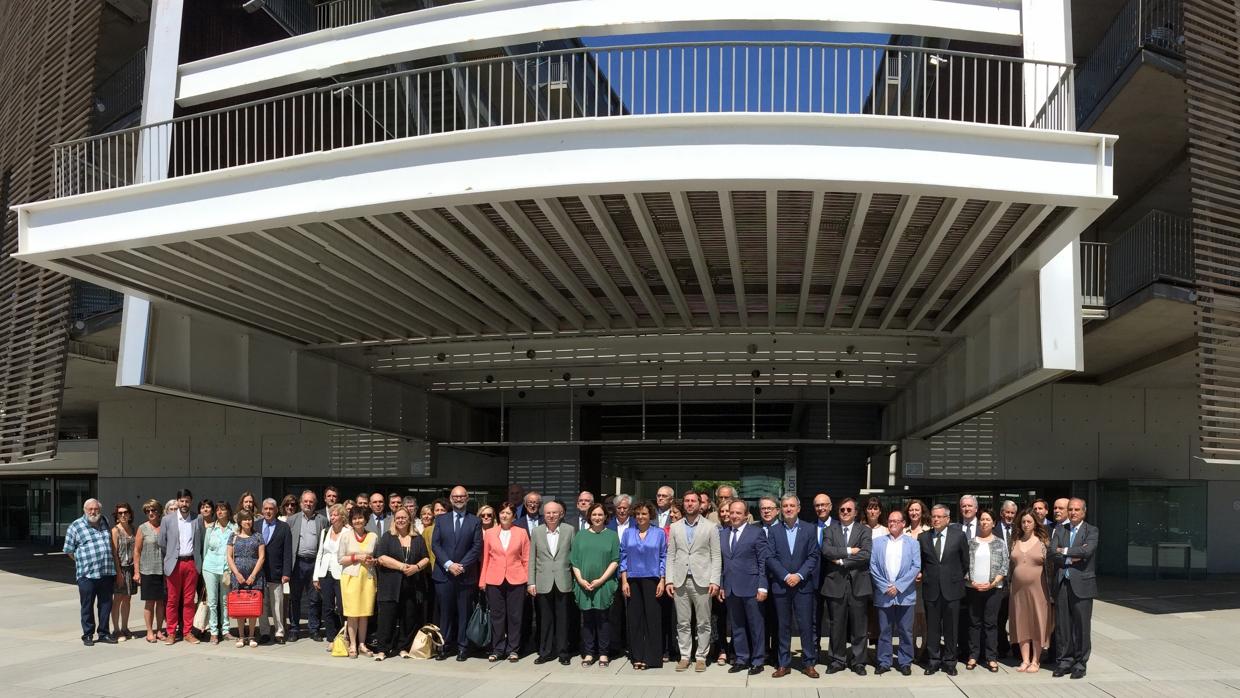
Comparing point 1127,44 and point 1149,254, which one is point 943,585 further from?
point 1127,44

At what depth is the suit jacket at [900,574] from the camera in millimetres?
8852

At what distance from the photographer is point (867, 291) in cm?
1227

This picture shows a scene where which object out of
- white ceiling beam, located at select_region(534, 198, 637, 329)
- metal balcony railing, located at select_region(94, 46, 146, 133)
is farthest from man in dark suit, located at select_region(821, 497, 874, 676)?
metal balcony railing, located at select_region(94, 46, 146, 133)

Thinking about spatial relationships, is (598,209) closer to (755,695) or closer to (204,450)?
(755,695)

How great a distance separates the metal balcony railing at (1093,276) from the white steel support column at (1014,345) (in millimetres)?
2029

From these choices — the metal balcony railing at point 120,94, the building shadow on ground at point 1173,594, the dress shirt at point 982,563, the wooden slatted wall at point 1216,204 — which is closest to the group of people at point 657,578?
the dress shirt at point 982,563

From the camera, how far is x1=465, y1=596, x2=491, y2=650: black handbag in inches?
378

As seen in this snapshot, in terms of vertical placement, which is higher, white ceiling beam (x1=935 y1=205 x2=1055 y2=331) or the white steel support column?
white ceiling beam (x1=935 y1=205 x2=1055 y2=331)

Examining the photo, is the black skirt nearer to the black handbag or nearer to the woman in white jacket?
the woman in white jacket

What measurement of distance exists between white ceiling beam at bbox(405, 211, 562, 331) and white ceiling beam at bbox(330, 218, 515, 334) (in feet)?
1.85

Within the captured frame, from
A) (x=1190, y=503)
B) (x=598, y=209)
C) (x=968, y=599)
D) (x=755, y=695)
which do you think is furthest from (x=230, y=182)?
(x=1190, y=503)

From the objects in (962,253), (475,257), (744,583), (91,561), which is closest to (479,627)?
(744,583)

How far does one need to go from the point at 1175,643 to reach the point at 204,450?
1931 centimetres

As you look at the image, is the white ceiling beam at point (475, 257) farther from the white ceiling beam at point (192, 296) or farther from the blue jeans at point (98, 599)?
the blue jeans at point (98, 599)
